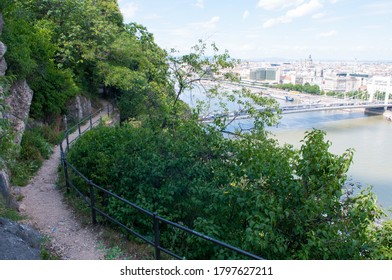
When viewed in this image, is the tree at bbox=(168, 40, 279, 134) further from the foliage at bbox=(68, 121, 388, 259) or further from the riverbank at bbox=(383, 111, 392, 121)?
the riverbank at bbox=(383, 111, 392, 121)

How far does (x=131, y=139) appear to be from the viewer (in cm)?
666

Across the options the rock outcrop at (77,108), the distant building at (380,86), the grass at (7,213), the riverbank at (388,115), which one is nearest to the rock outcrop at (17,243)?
the grass at (7,213)

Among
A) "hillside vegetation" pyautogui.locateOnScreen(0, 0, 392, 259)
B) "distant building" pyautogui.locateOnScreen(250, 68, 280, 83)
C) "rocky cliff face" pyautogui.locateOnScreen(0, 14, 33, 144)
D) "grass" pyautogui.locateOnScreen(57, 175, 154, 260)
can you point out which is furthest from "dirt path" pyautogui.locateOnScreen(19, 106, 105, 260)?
→ "distant building" pyautogui.locateOnScreen(250, 68, 280, 83)

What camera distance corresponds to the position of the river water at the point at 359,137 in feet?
77.6

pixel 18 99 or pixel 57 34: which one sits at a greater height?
pixel 57 34

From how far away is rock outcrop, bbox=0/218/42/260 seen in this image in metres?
3.16

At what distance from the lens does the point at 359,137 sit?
129 feet

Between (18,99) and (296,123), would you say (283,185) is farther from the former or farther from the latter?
(296,123)

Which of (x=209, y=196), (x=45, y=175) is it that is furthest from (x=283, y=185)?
(x=45, y=175)

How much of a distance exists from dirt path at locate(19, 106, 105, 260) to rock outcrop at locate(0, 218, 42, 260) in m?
0.41

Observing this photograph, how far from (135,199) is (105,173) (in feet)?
2.94

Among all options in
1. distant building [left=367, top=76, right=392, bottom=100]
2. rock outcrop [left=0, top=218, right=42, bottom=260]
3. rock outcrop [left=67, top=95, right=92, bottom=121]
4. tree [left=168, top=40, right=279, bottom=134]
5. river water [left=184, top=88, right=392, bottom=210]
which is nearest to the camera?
rock outcrop [left=0, top=218, right=42, bottom=260]

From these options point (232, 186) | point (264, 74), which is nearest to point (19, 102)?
point (232, 186)
